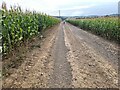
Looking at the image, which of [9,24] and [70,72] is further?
[9,24]

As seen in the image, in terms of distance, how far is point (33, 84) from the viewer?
642 centimetres

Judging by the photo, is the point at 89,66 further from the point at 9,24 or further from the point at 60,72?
the point at 9,24

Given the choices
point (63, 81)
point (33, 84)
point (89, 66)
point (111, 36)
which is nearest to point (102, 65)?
point (89, 66)

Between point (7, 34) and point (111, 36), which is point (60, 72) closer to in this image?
point (7, 34)

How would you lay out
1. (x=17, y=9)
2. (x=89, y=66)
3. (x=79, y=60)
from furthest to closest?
(x=17, y=9)
(x=79, y=60)
(x=89, y=66)

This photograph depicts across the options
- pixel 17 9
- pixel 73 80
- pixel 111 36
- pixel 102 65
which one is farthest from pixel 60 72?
pixel 111 36

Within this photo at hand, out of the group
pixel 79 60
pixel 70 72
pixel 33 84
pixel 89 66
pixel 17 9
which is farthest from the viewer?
pixel 17 9

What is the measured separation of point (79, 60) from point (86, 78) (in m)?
2.40

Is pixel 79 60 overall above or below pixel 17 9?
below

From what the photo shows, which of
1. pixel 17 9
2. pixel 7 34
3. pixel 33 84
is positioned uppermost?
pixel 17 9

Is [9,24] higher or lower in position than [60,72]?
higher

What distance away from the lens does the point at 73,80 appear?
655 centimetres

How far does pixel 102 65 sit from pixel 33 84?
2.85 metres

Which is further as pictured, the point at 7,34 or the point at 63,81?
the point at 7,34
